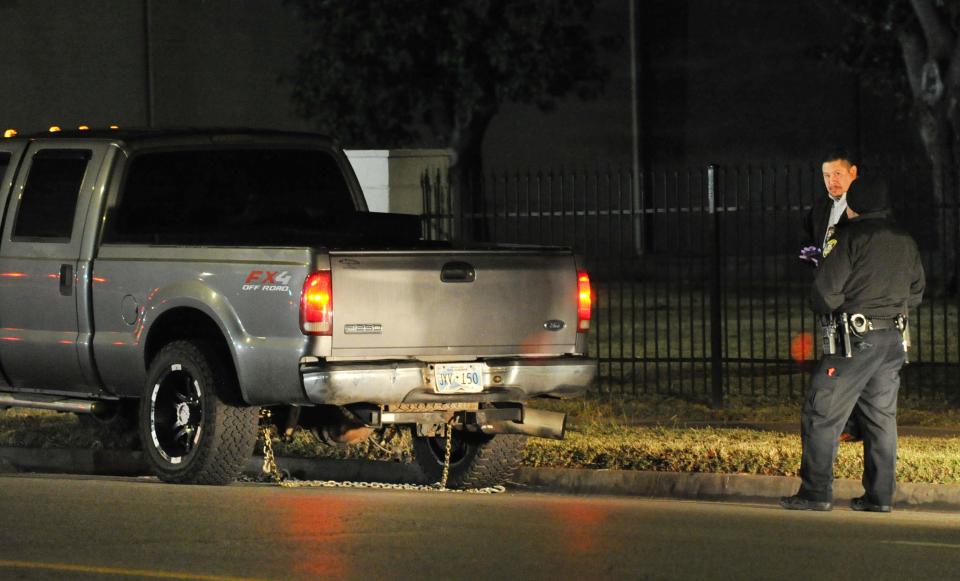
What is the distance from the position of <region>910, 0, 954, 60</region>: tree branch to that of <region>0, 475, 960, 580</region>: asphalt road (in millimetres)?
21262

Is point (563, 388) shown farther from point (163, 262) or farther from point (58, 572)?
point (58, 572)

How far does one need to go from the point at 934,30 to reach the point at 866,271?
22.0 m

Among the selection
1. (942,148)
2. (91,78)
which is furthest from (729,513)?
(91,78)

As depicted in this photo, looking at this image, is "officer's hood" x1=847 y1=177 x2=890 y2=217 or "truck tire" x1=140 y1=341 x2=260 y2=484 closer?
"officer's hood" x1=847 y1=177 x2=890 y2=217

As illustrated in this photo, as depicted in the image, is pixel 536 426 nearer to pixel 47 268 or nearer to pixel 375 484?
pixel 375 484

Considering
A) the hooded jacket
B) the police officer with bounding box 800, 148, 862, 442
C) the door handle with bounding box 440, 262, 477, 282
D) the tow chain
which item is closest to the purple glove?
the police officer with bounding box 800, 148, 862, 442

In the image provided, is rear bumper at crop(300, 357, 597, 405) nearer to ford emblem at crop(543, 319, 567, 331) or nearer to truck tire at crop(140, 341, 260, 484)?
ford emblem at crop(543, 319, 567, 331)

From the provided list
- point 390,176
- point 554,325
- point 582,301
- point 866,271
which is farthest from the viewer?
point 390,176

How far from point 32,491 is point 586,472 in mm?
3346

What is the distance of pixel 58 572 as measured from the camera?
9.02 meters

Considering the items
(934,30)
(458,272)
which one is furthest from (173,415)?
(934,30)

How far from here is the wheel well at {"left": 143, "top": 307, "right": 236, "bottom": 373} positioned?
38.7 ft

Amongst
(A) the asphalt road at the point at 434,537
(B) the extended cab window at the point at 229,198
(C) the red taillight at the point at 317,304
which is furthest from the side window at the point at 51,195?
(C) the red taillight at the point at 317,304

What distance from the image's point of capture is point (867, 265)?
1080 cm
